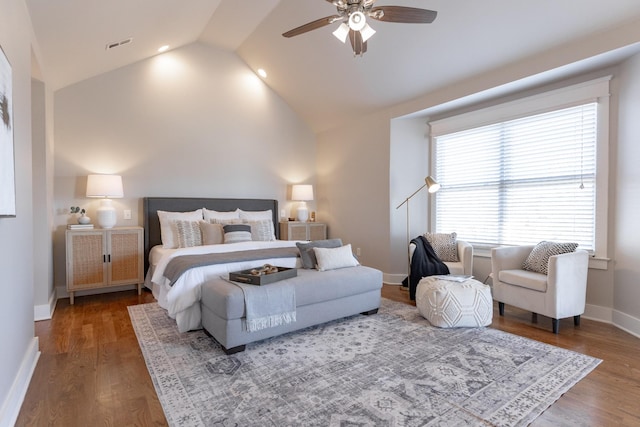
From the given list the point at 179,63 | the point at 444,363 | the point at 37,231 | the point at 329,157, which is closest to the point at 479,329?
the point at 444,363

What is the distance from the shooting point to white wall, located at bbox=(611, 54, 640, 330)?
310 centimetres

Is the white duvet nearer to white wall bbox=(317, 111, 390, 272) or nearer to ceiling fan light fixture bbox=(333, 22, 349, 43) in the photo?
ceiling fan light fixture bbox=(333, 22, 349, 43)

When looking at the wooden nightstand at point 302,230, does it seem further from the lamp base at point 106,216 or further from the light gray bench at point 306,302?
the lamp base at point 106,216

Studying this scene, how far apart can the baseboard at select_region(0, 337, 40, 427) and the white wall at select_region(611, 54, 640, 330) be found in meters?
4.67

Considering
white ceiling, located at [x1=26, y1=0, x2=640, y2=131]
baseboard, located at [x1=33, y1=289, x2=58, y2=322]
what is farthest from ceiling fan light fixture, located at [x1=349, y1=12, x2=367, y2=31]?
baseboard, located at [x1=33, y1=289, x2=58, y2=322]

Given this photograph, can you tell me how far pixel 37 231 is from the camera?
3494mm

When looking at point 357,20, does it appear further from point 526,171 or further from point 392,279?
point 392,279

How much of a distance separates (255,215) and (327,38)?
8.91ft

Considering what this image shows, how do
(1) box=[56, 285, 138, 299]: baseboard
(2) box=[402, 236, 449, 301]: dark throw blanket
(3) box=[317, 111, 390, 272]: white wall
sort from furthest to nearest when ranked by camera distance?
1. (3) box=[317, 111, 390, 272]: white wall
2. (1) box=[56, 285, 138, 299]: baseboard
3. (2) box=[402, 236, 449, 301]: dark throw blanket

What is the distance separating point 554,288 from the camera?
308 cm

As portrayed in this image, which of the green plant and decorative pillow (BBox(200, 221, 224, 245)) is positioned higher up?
the green plant

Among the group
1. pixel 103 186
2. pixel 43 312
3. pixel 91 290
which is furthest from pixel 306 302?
pixel 91 290

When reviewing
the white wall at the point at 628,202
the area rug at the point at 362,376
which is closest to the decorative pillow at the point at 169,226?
the area rug at the point at 362,376

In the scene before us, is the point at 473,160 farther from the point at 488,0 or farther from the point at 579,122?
the point at 488,0
